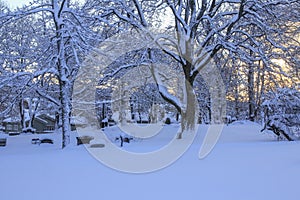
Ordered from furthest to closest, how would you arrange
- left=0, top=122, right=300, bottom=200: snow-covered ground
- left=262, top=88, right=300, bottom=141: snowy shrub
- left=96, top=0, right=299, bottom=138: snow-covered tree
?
left=96, top=0, right=299, bottom=138: snow-covered tree, left=262, top=88, right=300, bottom=141: snowy shrub, left=0, top=122, right=300, bottom=200: snow-covered ground

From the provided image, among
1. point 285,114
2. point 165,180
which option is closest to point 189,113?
point 285,114

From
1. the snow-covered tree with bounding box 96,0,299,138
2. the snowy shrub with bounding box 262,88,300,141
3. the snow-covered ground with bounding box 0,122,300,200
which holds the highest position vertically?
the snow-covered tree with bounding box 96,0,299,138

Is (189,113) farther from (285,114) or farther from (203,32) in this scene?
(203,32)

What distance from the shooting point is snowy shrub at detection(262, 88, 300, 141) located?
9.43 metres

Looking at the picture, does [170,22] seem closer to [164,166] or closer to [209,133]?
[209,133]

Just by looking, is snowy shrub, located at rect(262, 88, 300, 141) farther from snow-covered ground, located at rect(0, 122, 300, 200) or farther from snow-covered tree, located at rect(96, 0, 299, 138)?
snow-covered ground, located at rect(0, 122, 300, 200)

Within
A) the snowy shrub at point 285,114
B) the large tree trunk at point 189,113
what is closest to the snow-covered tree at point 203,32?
the large tree trunk at point 189,113

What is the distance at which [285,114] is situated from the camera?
9.69m

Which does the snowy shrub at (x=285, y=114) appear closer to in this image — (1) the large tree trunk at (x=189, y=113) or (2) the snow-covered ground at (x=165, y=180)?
(1) the large tree trunk at (x=189, y=113)

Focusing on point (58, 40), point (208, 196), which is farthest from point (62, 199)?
point (58, 40)

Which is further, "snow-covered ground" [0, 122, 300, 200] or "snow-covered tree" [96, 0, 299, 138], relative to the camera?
"snow-covered tree" [96, 0, 299, 138]

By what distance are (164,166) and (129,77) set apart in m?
9.57

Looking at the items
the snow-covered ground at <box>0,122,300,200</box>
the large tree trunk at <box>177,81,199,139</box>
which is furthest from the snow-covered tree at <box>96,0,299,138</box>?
the snow-covered ground at <box>0,122,300,200</box>

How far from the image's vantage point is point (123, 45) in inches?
460
